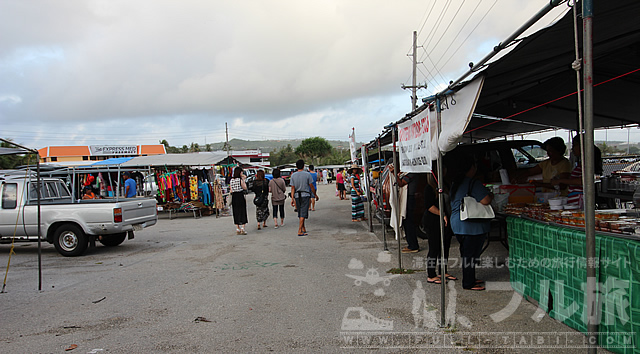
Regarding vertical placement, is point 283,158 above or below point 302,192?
above

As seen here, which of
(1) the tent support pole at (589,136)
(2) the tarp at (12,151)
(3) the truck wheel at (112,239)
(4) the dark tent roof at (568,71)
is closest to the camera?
(1) the tent support pole at (589,136)

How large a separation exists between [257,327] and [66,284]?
4566 millimetres

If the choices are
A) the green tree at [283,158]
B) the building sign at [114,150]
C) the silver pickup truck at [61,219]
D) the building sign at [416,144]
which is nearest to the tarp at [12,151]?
the silver pickup truck at [61,219]

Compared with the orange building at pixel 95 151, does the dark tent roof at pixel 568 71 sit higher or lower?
lower

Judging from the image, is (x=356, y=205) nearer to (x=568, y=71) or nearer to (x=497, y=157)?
(x=497, y=157)

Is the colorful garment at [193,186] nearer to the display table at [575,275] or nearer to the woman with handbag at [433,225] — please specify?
the woman with handbag at [433,225]

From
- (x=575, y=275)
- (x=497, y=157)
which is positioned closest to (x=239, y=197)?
(x=497, y=157)

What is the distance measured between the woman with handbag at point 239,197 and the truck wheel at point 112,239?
121 inches

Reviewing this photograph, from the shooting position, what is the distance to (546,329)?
4270mm

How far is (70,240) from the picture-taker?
9.98m

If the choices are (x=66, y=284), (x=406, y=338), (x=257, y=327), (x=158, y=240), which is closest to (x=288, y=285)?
(x=257, y=327)

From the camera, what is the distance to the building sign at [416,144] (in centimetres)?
487

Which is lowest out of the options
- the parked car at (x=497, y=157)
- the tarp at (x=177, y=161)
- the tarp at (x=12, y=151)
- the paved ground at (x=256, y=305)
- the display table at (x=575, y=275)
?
the paved ground at (x=256, y=305)

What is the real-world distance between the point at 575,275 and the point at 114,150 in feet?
220
